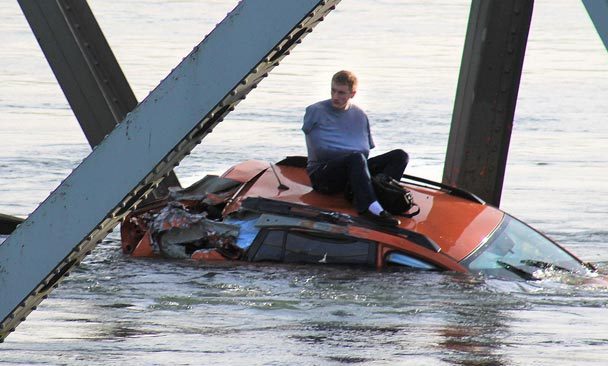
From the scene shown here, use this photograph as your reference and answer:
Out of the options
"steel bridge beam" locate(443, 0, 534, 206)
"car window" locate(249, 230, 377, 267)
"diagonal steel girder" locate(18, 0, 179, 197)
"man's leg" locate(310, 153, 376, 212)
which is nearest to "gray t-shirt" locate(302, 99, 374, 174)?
"man's leg" locate(310, 153, 376, 212)

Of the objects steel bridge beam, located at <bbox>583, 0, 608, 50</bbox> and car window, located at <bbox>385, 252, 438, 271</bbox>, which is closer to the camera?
steel bridge beam, located at <bbox>583, 0, 608, 50</bbox>

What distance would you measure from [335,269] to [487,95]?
2867mm

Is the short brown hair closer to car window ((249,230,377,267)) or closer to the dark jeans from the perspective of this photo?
the dark jeans

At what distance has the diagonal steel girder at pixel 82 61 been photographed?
1280 centimetres

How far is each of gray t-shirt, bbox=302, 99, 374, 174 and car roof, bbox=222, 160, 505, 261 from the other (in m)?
0.31

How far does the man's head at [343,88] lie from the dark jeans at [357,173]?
17.8 inches

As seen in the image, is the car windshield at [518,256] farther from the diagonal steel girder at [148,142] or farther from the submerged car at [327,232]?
the diagonal steel girder at [148,142]

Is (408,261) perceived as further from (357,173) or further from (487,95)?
(487,95)

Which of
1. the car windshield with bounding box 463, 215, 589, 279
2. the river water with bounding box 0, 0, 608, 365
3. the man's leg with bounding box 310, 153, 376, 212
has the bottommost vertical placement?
the river water with bounding box 0, 0, 608, 365

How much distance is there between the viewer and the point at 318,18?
3734mm

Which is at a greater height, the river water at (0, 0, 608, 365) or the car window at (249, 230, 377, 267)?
the car window at (249, 230, 377, 267)

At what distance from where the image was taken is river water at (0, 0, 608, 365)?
920cm

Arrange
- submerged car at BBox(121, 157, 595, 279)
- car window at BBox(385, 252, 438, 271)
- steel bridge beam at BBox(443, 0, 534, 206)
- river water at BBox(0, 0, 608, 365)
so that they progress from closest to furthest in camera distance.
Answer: river water at BBox(0, 0, 608, 365), car window at BBox(385, 252, 438, 271), submerged car at BBox(121, 157, 595, 279), steel bridge beam at BBox(443, 0, 534, 206)

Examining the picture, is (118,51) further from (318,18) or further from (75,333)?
(318,18)
